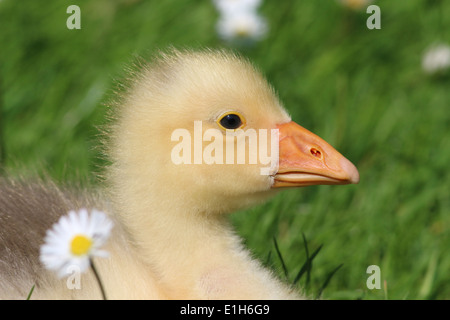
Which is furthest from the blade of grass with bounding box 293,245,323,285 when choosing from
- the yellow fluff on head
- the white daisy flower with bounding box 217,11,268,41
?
the white daisy flower with bounding box 217,11,268,41

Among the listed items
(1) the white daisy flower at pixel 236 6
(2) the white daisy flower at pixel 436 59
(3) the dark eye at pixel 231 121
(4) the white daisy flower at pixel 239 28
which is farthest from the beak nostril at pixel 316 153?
(2) the white daisy flower at pixel 436 59

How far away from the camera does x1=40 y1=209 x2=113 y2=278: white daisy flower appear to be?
1937 millimetres

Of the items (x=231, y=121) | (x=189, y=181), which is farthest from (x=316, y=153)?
(x=189, y=181)

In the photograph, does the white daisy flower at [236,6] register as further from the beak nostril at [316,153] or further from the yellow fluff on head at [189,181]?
the beak nostril at [316,153]

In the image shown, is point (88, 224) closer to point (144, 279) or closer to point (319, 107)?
point (144, 279)

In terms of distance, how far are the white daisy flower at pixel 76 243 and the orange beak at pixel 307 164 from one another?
0.65 metres

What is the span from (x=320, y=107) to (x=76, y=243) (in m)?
2.43

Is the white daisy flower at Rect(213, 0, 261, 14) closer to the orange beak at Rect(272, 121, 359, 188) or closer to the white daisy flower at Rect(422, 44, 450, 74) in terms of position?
the white daisy flower at Rect(422, 44, 450, 74)

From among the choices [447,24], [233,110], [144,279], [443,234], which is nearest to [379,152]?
[443,234]

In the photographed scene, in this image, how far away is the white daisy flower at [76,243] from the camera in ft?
6.35

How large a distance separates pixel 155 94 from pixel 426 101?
7.62 ft

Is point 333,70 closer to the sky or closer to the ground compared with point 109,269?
closer to the sky

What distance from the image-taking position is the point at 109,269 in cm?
224

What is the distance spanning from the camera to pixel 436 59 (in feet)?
14.8
